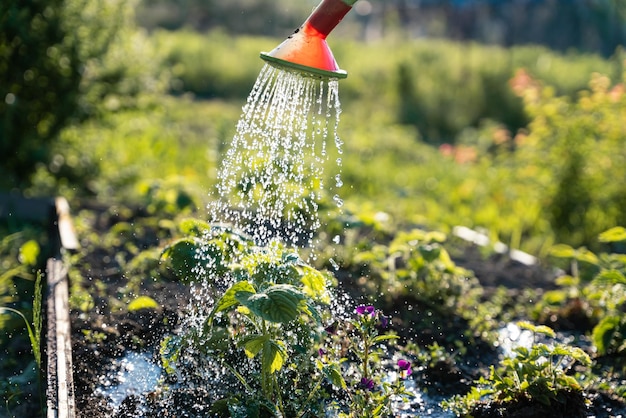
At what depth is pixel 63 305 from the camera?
3.80 m

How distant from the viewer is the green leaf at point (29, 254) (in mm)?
4836

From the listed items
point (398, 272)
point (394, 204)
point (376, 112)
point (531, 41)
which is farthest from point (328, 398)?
point (531, 41)

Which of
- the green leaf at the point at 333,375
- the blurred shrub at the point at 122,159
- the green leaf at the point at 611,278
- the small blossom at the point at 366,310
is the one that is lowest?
the blurred shrub at the point at 122,159

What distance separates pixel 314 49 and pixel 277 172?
274cm

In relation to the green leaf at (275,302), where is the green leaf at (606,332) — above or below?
below

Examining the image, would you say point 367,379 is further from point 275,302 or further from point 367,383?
point 275,302

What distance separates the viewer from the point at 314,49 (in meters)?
2.69

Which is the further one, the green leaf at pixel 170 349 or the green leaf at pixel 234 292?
the green leaf at pixel 170 349

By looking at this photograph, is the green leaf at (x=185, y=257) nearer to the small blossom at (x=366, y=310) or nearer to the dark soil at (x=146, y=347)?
the dark soil at (x=146, y=347)

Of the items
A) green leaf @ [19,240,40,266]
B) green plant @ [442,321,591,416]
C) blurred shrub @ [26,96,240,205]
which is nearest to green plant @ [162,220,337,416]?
green plant @ [442,321,591,416]

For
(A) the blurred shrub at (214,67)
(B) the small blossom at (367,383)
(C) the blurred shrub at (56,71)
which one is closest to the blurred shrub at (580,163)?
(C) the blurred shrub at (56,71)

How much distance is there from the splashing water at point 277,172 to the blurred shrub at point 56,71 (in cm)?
115

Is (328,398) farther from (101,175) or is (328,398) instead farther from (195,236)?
(101,175)

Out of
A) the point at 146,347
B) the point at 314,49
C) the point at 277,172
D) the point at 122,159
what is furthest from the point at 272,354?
the point at 122,159
